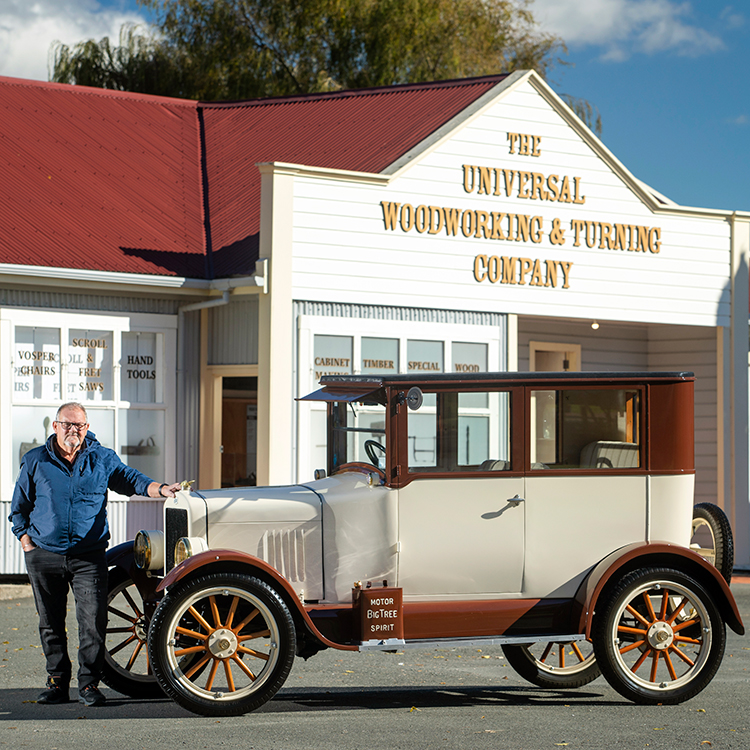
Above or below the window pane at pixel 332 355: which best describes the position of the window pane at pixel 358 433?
below

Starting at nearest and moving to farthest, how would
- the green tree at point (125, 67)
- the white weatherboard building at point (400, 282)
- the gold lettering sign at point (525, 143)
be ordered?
the white weatherboard building at point (400, 282), the gold lettering sign at point (525, 143), the green tree at point (125, 67)

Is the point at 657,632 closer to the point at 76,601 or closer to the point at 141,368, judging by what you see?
the point at 76,601


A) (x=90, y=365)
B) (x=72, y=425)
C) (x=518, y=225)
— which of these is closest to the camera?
(x=72, y=425)

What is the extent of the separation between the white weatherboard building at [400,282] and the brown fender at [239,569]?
5755 millimetres

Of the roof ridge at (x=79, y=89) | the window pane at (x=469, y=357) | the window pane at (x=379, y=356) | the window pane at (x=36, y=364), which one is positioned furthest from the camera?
the roof ridge at (x=79, y=89)

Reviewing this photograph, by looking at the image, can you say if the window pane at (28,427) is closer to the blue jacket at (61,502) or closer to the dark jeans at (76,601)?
the blue jacket at (61,502)

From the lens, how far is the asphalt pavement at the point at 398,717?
6418 millimetres

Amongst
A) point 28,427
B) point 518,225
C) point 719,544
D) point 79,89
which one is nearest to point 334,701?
point 719,544

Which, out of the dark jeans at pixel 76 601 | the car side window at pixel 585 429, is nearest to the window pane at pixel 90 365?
the dark jeans at pixel 76 601

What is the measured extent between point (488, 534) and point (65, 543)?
2510mm

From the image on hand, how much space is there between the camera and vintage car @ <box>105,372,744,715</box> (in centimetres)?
726

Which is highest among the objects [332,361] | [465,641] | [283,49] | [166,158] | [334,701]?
[283,49]

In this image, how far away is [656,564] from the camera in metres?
7.54

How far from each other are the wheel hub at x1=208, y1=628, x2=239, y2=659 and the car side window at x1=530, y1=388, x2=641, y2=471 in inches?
81.3
